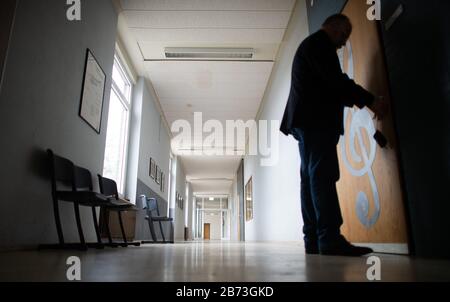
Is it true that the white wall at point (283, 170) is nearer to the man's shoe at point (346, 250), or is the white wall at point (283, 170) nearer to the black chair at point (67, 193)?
the man's shoe at point (346, 250)

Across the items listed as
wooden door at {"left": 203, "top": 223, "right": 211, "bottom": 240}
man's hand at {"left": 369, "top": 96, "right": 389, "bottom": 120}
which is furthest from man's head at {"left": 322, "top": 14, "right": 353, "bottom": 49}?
wooden door at {"left": 203, "top": 223, "right": 211, "bottom": 240}

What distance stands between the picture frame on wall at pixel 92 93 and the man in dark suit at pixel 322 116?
2340 millimetres

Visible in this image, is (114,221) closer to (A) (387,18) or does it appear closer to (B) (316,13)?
(B) (316,13)

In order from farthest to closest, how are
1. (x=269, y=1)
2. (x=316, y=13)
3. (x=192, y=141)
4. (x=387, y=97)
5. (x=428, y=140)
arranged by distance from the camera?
1. (x=192, y=141)
2. (x=269, y=1)
3. (x=316, y=13)
4. (x=387, y=97)
5. (x=428, y=140)

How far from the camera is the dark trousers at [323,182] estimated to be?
154 centimetres

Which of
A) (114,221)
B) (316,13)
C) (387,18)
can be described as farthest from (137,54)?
(387,18)

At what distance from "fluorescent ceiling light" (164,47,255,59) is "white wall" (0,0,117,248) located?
5.88ft

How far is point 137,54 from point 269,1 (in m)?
2.46

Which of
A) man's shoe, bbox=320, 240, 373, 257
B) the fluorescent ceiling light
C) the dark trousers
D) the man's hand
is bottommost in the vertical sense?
man's shoe, bbox=320, 240, 373, 257

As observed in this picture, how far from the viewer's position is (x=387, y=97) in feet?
5.90

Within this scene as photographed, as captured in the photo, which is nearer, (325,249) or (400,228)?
(325,249)

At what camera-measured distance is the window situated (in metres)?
4.84

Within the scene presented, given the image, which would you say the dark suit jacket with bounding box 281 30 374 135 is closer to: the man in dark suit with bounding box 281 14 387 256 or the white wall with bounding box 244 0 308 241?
the man in dark suit with bounding box 281 14 387 256

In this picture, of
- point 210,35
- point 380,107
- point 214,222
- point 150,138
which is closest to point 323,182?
point 380,107
